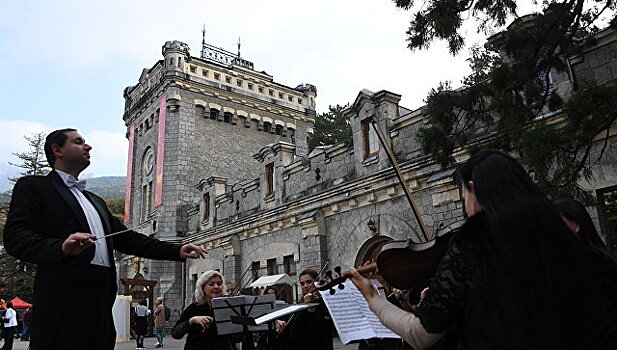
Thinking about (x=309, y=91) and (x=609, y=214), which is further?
(x=309, y=91)

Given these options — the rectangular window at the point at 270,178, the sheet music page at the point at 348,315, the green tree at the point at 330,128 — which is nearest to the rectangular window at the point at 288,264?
the rectangular window at the point at 270,178

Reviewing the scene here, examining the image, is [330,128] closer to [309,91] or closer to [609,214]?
[309,91]

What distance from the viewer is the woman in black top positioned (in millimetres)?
5244

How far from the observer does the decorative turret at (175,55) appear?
78.7 ft

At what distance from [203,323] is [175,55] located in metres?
21.1

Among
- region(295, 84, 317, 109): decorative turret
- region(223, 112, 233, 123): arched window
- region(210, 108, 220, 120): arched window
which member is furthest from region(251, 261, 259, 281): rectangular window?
region(295, 84, 317, 109): decorative turret

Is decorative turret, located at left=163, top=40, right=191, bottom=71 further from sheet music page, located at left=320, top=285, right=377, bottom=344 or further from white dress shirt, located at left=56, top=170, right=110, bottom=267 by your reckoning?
sheet music page, located at left=320, top=285, right=377, bottom=344

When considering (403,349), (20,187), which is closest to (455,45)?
(403,349)

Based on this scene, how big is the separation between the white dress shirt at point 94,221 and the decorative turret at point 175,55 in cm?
2199

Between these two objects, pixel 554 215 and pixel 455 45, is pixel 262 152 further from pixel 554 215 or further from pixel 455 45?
pixel 554 215

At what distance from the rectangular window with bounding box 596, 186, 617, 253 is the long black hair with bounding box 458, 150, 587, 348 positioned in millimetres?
7928

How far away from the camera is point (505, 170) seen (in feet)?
6.64

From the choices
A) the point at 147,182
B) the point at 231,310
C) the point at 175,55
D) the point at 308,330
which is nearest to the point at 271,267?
the point at 308,330

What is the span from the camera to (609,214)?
8.76 m
